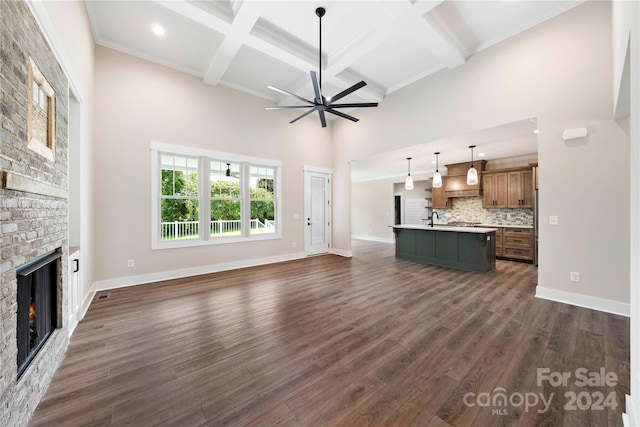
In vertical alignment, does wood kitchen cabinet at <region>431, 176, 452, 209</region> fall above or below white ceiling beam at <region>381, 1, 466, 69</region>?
below

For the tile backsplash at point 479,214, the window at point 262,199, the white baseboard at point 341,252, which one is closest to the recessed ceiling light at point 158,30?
the window at point 262,199

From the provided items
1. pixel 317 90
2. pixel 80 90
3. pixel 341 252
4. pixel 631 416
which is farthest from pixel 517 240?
pixel 80 90

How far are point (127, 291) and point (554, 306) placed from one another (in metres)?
6.15

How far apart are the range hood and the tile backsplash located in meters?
0.46

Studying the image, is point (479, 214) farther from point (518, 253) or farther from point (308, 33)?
point (308, 33)

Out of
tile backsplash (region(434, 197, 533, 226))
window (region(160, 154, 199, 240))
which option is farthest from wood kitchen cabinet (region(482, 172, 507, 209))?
window (region(160, 154, 199, 240))

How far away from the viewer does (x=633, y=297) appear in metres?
1.38

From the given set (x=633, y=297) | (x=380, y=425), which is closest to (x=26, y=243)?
(x=380, y=425)

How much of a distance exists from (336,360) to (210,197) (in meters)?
A: 4.18

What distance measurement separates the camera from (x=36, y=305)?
1721 mm

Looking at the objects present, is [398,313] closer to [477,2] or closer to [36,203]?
[36,203]

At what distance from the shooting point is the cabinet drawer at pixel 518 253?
5883 mm

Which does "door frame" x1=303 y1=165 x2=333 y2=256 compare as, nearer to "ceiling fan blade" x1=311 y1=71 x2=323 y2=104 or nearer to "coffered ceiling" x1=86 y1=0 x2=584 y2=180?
"coffered ceiling" x1=86 y1=0 x2=584 y2=180

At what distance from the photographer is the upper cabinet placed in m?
6.18
